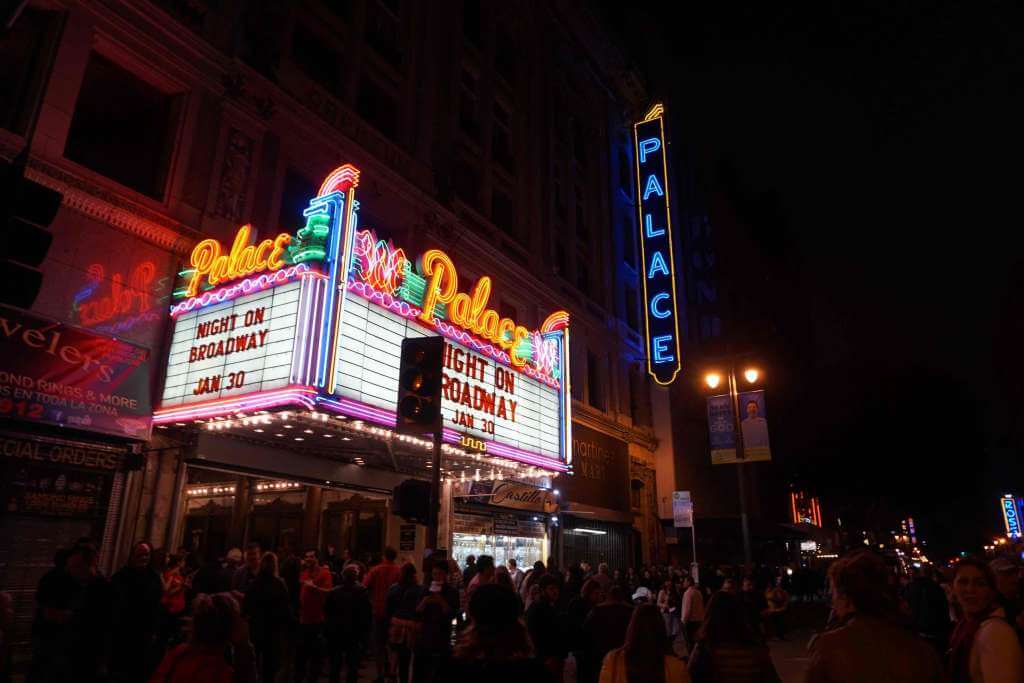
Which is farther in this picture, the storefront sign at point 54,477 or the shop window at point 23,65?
the shop window at point 23,65

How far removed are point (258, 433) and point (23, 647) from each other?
500cm

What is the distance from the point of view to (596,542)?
87.1 feet

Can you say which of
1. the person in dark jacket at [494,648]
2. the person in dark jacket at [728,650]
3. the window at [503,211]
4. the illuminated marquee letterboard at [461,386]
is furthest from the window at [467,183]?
the person in dark jacket at [494,648]

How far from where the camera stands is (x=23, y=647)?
1027 centimetres

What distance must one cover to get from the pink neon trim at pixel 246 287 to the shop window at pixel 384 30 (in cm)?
1139

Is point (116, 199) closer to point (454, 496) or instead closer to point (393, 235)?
point (393, 235)

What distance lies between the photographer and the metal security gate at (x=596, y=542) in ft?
81.6

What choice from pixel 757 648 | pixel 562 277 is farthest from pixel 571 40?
pixel 757 648

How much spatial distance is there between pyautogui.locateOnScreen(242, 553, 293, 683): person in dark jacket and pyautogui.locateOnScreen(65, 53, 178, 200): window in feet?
27.8

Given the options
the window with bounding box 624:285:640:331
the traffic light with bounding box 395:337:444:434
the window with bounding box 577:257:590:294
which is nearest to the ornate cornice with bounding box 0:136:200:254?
the traffic light with bounding box 395:337:444:434

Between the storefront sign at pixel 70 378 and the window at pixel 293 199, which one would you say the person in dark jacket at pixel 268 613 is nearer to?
the storefront sign at pixel 70 378

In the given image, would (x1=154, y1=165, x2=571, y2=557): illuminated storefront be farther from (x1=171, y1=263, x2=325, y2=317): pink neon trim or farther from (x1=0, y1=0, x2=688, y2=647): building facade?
(x1=0, y1=0, x2=688, y2=647): building facade

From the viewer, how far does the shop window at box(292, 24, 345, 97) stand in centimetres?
1766

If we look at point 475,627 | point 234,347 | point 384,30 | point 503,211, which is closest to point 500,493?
point 234,347
